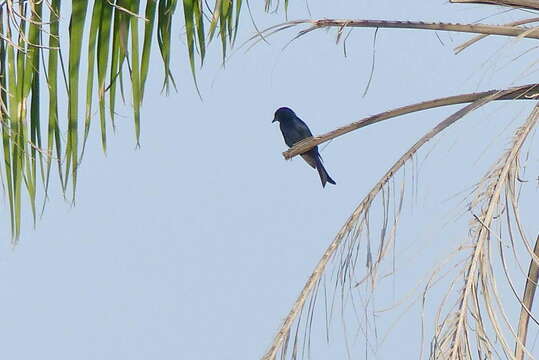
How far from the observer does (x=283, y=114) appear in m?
9.73

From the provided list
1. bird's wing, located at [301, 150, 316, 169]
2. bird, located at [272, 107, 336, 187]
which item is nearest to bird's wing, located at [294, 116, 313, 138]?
bird, located at [272, 107, 336, 187]

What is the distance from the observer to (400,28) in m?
3.20

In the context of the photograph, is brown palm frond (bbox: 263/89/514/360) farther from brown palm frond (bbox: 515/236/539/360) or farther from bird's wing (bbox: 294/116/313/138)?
→ bird's wing (bbox: 294/116/313/138)

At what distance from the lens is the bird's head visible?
31.7ft

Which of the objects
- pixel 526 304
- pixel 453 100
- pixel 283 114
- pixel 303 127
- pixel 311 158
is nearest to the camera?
pixel 526 304

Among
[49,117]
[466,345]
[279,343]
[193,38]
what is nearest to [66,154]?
[49,117]

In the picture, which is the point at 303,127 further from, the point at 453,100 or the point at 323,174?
the point at 453,100

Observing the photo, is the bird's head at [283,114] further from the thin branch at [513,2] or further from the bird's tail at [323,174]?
the thin branch at [513,2]

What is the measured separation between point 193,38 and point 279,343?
0.89 metres

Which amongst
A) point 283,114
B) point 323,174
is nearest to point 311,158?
point 323,174

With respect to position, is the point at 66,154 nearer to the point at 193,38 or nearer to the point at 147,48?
the point at 147,48

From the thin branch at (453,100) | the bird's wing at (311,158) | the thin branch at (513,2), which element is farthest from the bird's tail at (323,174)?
the thin branch at (513,2)

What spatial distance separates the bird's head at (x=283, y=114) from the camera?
9672mm

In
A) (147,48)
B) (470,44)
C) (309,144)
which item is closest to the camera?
(147,48)
